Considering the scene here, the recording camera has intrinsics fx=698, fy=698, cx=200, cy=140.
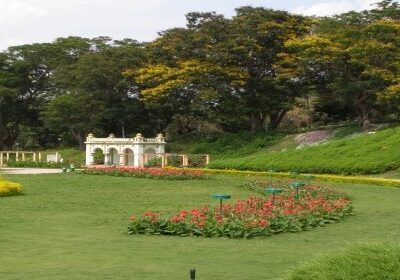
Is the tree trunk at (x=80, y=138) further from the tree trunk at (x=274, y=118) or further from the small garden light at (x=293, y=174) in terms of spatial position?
the small garden light at (x=293, y=174)

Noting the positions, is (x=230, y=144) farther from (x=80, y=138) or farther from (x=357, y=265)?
(x=357, y=265)

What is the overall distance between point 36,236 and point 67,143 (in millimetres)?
46108

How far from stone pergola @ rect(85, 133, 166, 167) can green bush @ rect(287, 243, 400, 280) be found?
122ft

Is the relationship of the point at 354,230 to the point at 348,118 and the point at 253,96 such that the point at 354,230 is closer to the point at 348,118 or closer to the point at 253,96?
the point at 253,96

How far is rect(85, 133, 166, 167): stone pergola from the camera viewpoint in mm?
43844

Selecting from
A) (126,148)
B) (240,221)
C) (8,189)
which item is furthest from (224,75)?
(240,221)

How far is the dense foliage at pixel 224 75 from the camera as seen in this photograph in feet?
126

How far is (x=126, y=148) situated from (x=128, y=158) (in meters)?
1.53

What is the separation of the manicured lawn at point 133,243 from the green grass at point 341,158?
30.0 ft

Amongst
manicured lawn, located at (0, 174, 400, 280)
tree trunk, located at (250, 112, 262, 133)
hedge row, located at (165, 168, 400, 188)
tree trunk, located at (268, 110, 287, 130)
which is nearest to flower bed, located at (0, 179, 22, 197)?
manicured lawn, located at (0, 174, 400, 280)

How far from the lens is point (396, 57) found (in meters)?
37.0

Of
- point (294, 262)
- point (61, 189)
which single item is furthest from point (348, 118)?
point (294, 262)

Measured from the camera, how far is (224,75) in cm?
4328

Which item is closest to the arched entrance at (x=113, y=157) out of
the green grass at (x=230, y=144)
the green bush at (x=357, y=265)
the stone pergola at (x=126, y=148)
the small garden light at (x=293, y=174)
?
the stone pergola at (x=126, y=148)
